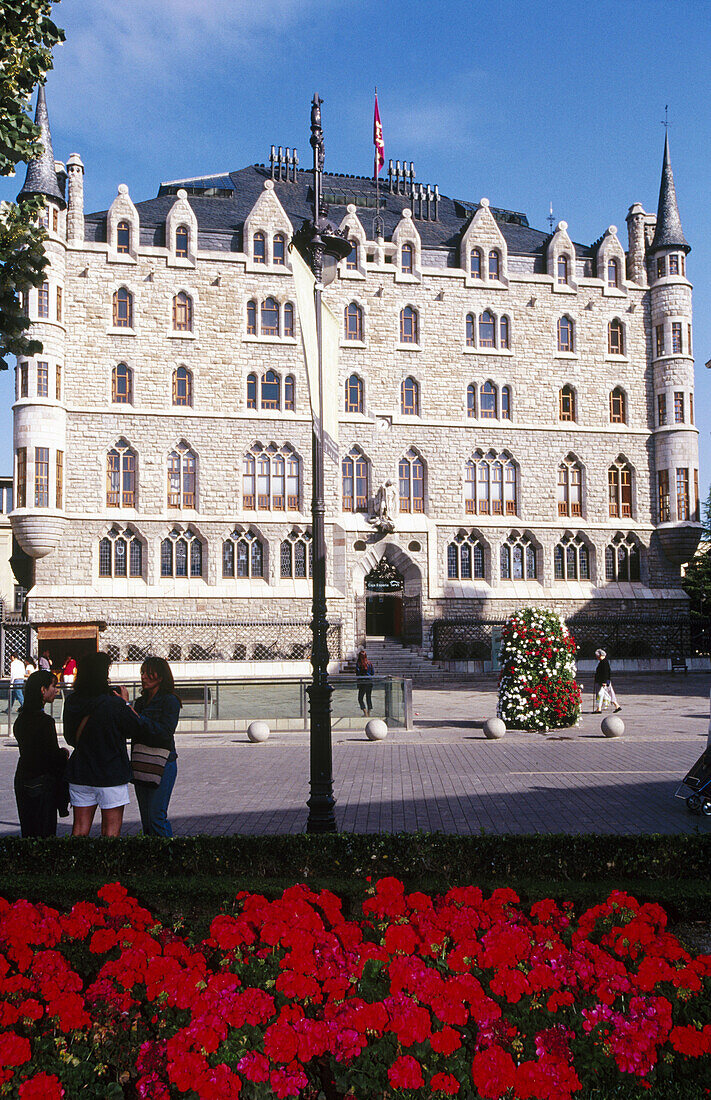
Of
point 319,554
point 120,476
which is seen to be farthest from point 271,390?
point 319,554

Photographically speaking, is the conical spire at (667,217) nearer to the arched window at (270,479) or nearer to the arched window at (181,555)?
the arched window at (270,479)

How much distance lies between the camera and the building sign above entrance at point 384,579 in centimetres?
3813

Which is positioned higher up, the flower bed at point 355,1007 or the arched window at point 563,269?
the arched window at point 563,269

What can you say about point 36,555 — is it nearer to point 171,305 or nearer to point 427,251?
point 171,305

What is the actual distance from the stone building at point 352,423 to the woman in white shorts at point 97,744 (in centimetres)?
2554

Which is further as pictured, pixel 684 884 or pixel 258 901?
pixel 684 884

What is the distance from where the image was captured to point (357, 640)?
34188mm

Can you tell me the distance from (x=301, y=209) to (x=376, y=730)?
94.0ft

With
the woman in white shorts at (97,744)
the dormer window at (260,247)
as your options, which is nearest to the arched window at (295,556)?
the dormer window at (260,247)

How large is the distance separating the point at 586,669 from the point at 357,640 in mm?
9024

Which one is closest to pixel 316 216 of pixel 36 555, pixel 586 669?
pixel 36 555

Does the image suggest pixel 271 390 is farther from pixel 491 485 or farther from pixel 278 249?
pixel 491 485

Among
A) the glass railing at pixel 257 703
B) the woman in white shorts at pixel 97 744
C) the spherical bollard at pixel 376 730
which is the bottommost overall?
the spherical bollard at pixel 376 730

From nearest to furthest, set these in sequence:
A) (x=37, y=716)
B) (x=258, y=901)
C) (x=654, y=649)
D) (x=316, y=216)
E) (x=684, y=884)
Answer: (x=258, y=901) < (x=684, y=884) < (x=37, y=716) < (x=316, y=216) < (x=654, y=649)
